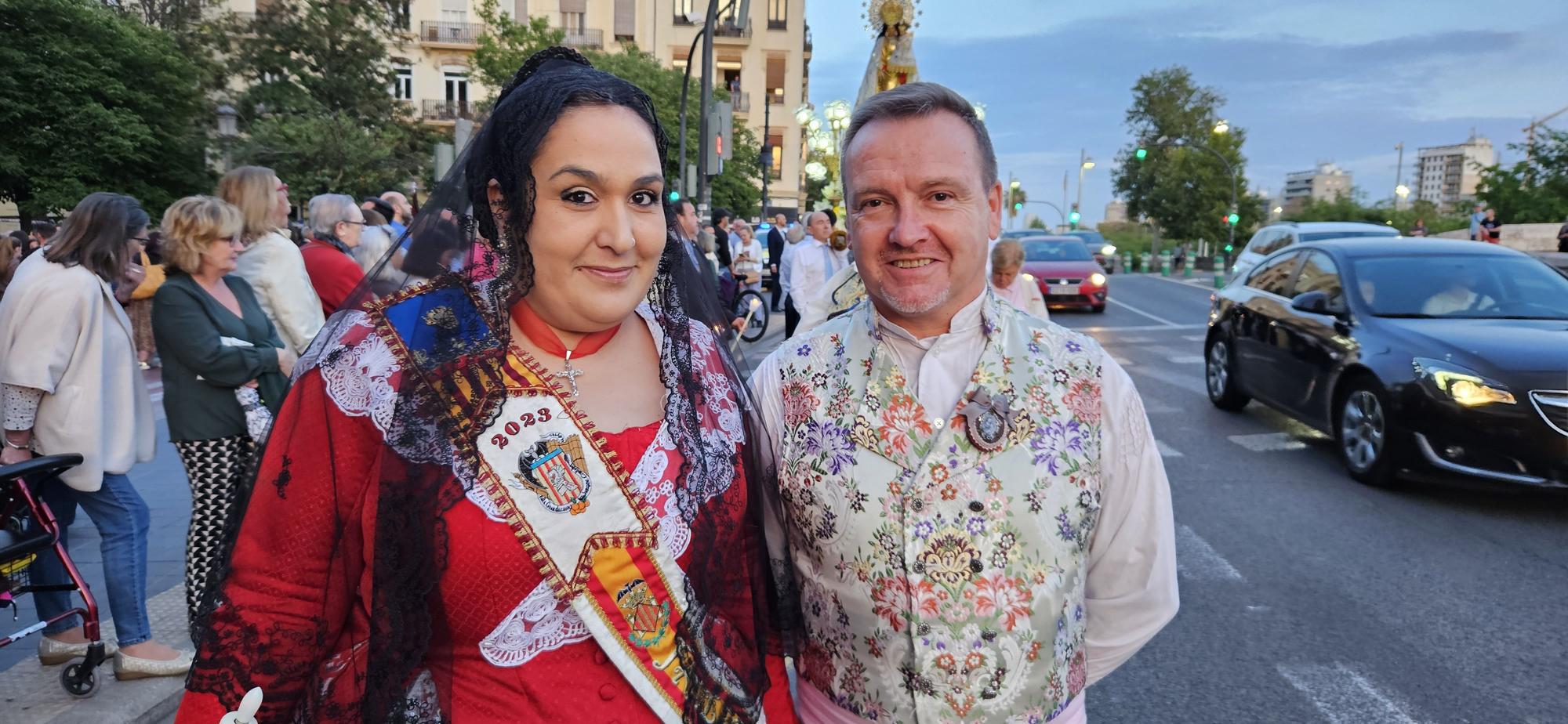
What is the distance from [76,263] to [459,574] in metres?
3.25

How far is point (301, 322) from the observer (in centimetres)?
479

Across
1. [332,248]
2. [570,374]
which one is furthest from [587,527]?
[332,248]

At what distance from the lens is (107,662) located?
407 cm

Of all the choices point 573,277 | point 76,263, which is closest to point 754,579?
point 573,277

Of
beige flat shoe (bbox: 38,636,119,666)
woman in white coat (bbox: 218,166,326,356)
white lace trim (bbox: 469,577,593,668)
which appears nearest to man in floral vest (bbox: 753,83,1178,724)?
white lace trim (bbox: 469,577,593,668)

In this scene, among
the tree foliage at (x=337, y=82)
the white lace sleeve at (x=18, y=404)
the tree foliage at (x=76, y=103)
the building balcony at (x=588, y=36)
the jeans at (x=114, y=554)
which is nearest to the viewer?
the white lace sleeve at (x=18, y=404)

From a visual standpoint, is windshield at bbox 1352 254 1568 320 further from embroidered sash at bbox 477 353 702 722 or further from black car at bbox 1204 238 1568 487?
embroidered sash at bbox 477 353 702 722

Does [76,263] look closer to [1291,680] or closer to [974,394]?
[974,394]

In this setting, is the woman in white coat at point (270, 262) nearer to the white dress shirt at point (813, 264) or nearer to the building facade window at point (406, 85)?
the white dress shirt at point (813, 264)

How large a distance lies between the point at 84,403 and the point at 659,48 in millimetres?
47421

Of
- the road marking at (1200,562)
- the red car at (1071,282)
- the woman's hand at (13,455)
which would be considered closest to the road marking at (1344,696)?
the road marking at (1200,562)

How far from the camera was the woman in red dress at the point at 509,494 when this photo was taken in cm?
157

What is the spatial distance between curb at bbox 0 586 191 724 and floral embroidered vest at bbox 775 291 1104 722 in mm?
2787

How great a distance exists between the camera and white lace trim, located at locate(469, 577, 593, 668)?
161 cm
